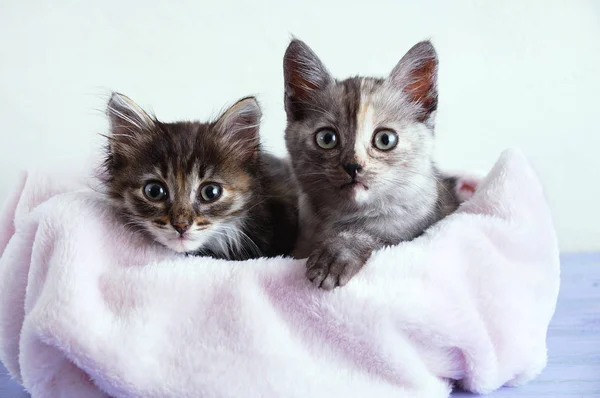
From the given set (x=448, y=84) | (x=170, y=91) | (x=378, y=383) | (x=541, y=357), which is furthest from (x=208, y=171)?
(x=448, y=84)

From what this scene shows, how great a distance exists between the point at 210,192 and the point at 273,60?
3.48 ft

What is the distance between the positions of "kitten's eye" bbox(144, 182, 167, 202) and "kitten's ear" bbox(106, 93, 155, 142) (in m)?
0.15

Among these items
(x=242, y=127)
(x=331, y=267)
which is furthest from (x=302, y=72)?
(x=331, y=267)

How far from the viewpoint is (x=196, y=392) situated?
1.09m

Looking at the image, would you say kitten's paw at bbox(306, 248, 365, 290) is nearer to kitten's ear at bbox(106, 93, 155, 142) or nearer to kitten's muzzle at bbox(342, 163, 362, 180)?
kitten's muzzle at bbox(342, 163, 362, 180)

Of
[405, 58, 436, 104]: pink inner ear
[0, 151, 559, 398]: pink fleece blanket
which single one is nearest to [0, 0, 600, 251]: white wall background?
[405, 58, 436, 104]: pink inner ear

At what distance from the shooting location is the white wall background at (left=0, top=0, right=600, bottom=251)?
7.25ft

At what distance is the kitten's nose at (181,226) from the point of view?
49.6 inches

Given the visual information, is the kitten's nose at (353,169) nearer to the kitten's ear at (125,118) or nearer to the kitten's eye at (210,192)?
the kitten's eye at (210,192)

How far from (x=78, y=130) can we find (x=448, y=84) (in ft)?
4.71

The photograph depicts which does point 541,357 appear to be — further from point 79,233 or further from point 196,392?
point 79,233

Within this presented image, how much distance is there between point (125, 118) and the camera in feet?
4.62

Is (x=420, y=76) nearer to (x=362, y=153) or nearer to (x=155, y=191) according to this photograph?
(x=362, y=153)

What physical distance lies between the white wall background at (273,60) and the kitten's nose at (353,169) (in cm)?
92
